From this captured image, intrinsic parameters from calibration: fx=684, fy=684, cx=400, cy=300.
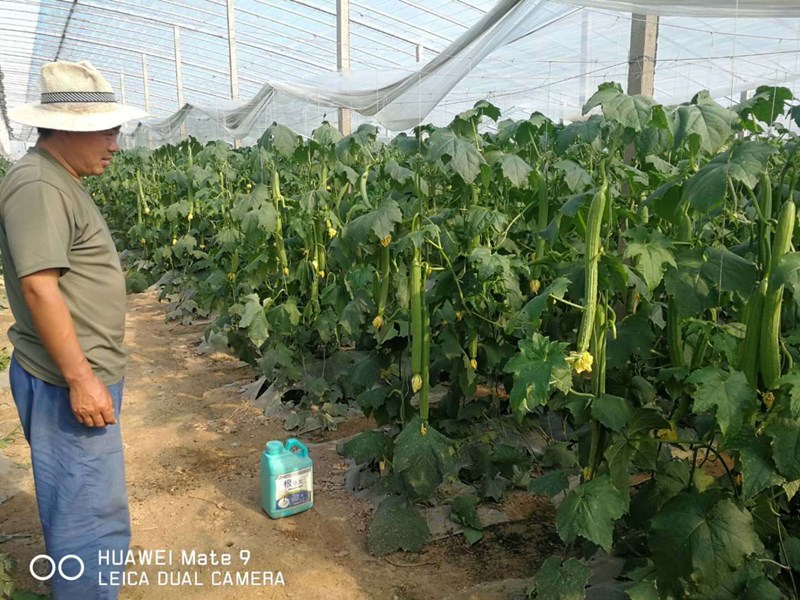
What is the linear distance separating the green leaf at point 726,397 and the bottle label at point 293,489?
2112 mm

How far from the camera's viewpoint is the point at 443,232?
9.94ft

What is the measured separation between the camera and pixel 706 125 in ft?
6.27

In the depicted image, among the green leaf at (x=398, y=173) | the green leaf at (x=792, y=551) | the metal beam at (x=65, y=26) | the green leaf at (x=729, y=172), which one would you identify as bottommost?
the green leaf at (x=792, y=551)

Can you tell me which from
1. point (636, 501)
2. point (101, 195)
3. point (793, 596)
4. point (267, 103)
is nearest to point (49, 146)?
point (636, 501)

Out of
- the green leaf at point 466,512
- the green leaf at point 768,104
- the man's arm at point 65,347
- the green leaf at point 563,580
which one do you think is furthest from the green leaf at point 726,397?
the man's arm at point 65,347

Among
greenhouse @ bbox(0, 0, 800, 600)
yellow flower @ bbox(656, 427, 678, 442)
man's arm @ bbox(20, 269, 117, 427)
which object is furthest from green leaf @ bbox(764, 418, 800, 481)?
man's arm @ bbox(20, 269, 117, 427)

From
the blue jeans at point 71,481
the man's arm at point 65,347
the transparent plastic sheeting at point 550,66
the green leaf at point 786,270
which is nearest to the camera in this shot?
the green leaf at point 786,270

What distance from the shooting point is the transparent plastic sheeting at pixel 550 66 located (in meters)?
3.81

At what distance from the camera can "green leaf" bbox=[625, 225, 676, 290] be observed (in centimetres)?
200

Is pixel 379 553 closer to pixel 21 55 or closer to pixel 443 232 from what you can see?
pixel 443 232

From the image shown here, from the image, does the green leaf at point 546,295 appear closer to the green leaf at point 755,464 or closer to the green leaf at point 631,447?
the green leaf at point 631,447

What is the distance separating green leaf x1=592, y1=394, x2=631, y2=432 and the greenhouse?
1cm

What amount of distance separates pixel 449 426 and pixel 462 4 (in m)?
15.8

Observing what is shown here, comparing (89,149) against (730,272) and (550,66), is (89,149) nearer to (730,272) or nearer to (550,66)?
(730,272)
